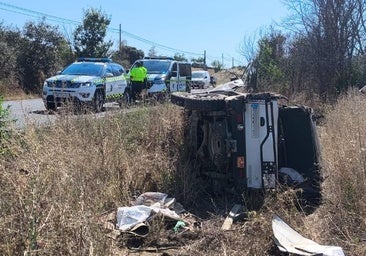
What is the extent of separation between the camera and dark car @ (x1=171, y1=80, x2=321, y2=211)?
6523 millimetres

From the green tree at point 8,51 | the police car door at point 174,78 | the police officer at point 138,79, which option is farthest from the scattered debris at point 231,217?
the green tree at point 8,51

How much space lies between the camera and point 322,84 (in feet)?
65.7

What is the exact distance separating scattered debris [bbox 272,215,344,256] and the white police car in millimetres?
10493

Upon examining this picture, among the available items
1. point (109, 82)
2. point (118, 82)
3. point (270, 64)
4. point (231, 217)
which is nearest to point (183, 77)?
point (270, 64)

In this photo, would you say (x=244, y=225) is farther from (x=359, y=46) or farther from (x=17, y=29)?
(x=17, y=29)

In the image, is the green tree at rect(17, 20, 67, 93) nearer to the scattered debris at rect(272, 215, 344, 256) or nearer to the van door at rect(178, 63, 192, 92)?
the van door at rect(178, 63, 192, 92)

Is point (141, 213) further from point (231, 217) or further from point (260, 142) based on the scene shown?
point (260, 142)

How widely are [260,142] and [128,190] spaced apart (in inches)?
70.7

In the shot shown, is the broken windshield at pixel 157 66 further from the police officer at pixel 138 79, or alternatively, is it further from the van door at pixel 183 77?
the police officer at pixel 138 79

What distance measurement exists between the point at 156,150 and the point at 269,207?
101 inches

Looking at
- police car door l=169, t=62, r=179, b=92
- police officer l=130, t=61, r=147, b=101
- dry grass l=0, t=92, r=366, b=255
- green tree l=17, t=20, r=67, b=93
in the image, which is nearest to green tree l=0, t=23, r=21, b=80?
green tree l=17, t=20, r=67, b=93

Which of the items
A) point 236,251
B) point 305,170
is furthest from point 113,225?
point 305,170

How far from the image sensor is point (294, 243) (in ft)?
16.1

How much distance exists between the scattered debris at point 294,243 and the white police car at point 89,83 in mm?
10493
